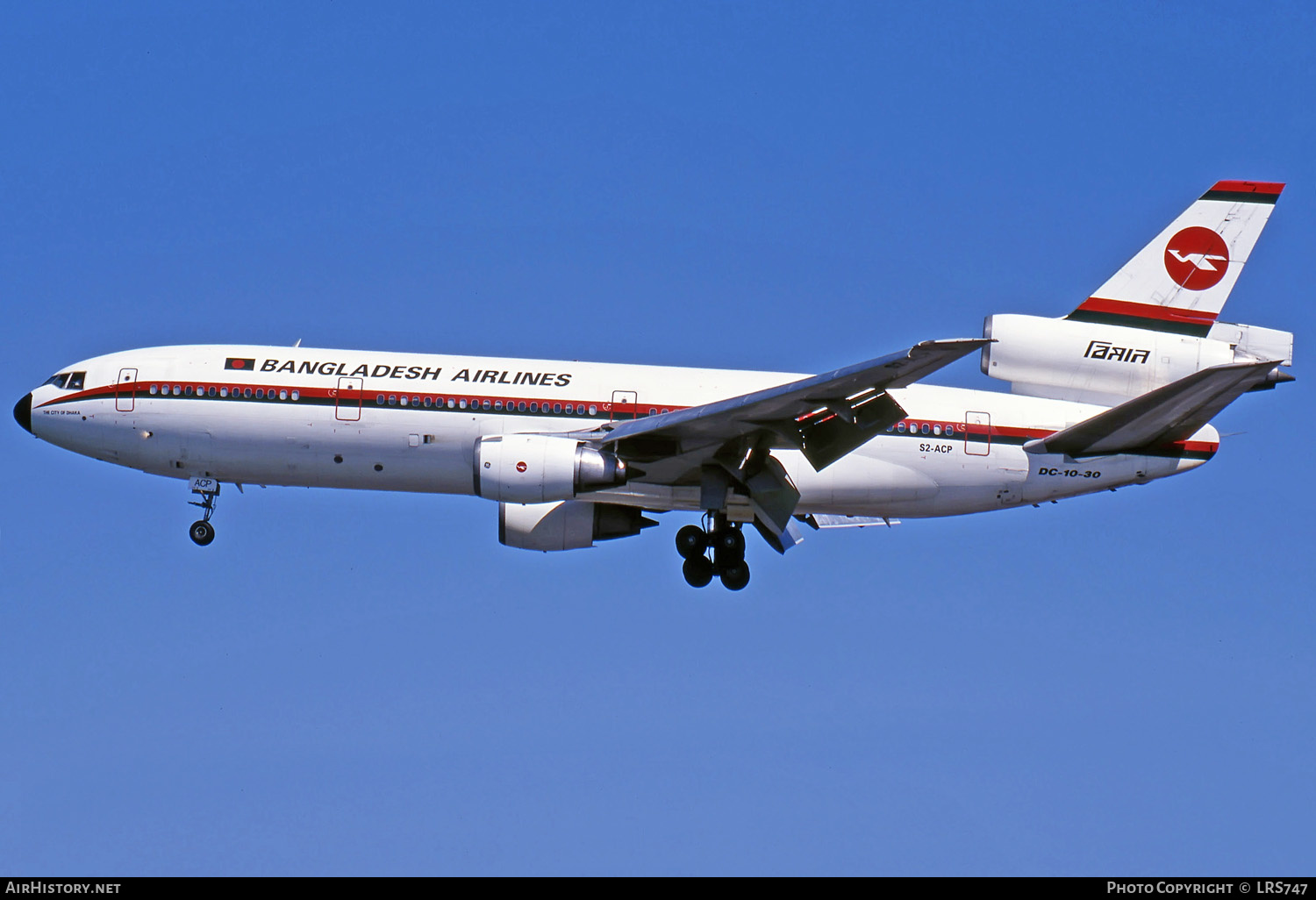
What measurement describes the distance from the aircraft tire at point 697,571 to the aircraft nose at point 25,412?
16238 millimetres

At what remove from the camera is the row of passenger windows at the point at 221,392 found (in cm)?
3875

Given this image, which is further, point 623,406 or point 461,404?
point 623,406

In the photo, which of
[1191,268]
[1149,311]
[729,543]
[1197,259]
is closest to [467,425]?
[729,543]

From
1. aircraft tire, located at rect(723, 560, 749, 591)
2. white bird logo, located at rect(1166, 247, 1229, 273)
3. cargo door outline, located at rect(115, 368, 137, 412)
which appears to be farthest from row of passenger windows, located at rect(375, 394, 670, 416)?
white bird logo, located at rect(1166, 247, 1229, 273)

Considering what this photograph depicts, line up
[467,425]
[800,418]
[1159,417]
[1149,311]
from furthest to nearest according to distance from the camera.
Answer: [1149,311] → [467,425] → [1159,417] → [800,418]

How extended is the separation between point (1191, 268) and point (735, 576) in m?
13.6

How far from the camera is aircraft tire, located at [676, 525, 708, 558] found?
39.1 meters

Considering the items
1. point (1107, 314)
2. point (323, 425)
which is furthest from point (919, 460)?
point (323, 425)

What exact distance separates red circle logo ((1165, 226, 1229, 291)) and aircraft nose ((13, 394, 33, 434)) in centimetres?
2788

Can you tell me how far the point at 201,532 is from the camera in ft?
132

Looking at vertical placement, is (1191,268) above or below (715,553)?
above

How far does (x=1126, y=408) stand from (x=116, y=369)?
926 inches

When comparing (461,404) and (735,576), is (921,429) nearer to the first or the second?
(735,576)
